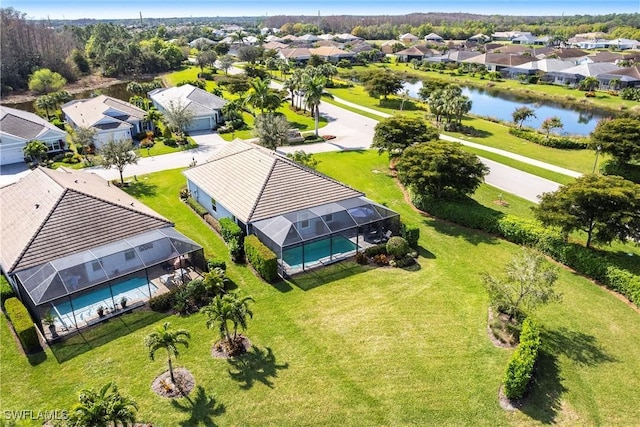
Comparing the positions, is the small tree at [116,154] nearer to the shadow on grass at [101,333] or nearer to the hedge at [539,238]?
the shadow on grass at [101,333]

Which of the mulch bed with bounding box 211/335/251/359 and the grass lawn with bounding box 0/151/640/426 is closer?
the grass lawn with bounding box 0/151/640/426

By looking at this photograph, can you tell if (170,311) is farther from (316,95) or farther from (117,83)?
(117,83)

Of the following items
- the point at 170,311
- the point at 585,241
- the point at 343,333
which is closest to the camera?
the point at 343,333

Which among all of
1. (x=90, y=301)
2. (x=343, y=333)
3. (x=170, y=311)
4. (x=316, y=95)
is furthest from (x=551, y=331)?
(x=316, y=95)

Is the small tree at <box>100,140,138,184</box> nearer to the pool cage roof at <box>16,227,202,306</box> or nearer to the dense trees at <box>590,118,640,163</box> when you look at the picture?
the pool cage roof at <box>16,227,202,306</box>

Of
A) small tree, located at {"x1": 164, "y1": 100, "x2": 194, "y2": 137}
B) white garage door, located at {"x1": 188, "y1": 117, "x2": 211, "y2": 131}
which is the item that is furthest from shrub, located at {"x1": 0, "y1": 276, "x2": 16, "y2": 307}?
white garage door, located at {"x1": 188, "y1": 117, "x2": 211, "y2": 131}

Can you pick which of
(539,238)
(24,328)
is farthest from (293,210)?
(539,238)
